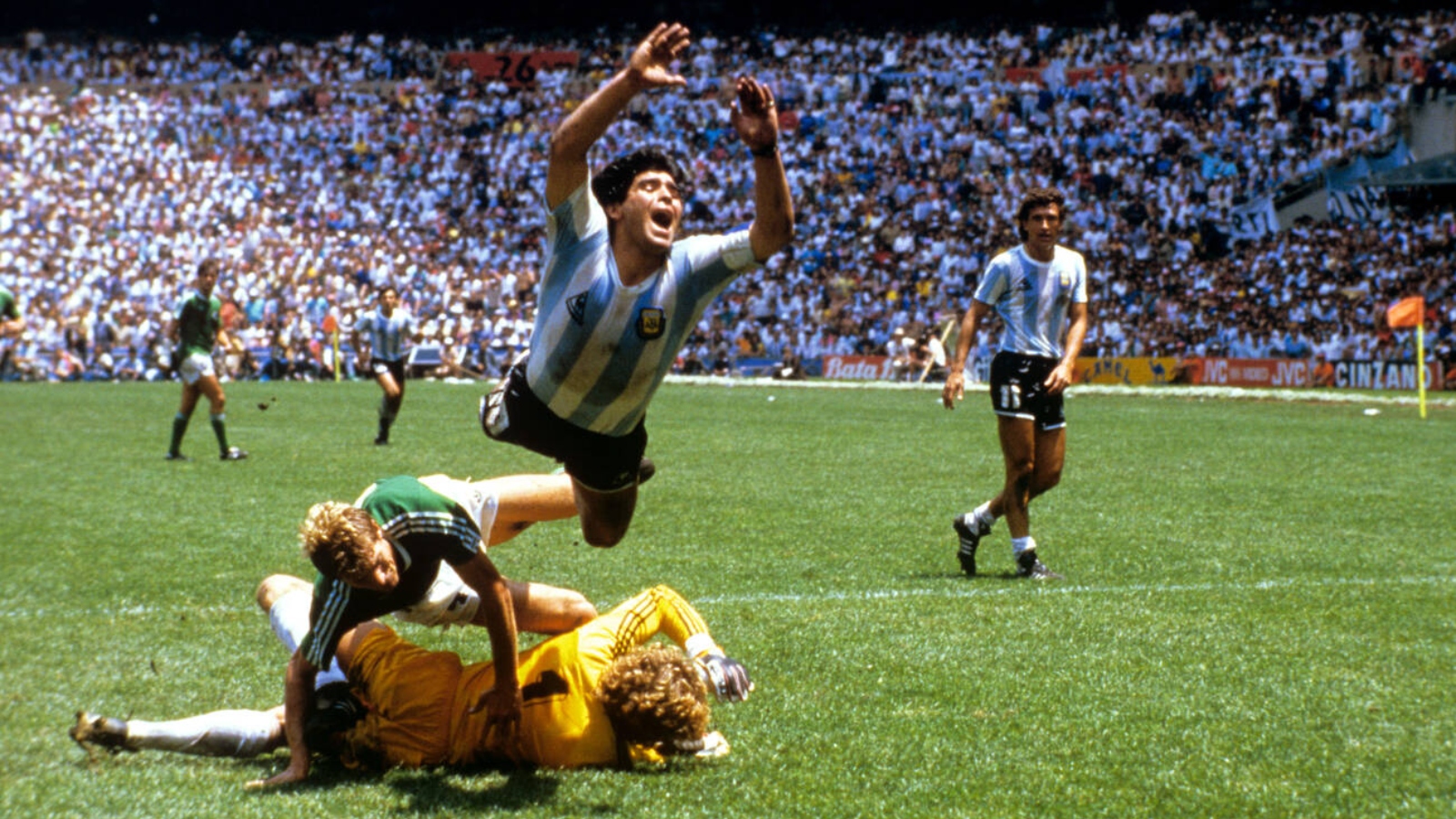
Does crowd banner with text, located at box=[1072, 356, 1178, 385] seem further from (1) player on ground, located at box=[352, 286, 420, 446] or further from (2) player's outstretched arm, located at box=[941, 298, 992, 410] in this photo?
(2) player's outstretched arm, located at box=[941, 298, 992, 410]

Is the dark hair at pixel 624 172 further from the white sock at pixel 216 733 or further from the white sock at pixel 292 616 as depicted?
the white sock at pixel 216 733

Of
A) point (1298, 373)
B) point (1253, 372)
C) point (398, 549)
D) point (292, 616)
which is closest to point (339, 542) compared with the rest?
point (398, 549)

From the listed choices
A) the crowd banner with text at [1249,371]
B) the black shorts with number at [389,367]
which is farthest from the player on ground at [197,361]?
the crowd banner with text at [1249,371]

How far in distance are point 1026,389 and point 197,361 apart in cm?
1032

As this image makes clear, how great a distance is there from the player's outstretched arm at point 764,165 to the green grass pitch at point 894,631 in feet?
5.62

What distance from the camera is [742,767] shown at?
480cm

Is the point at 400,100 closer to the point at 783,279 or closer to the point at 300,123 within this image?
the point at 300,123

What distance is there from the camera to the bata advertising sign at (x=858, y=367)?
35000mm

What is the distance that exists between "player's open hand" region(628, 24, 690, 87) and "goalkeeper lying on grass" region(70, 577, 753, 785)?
1.80 meters

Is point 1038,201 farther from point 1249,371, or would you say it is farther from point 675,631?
point 1249,371

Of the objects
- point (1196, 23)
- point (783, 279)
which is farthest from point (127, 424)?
point (1196, 23)

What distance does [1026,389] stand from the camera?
877 cm

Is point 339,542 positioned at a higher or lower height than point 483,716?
higher

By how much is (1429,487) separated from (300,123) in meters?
39.3
